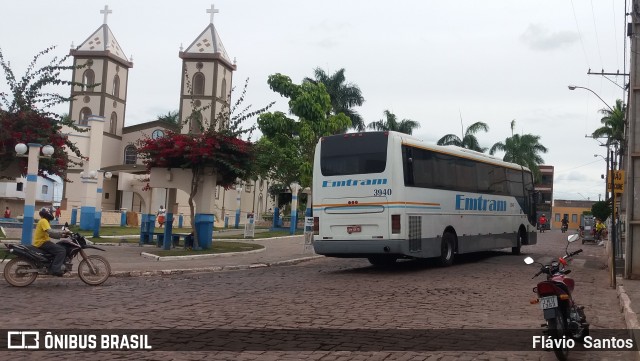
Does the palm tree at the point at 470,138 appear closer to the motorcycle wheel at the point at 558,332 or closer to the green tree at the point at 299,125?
the green tree at the point at 299,125

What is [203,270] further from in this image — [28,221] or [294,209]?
[294,209]

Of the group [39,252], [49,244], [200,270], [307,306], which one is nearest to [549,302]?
[307,306]

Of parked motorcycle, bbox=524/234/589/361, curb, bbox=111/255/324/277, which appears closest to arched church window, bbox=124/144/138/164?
curb, bbox=111/255/324/277

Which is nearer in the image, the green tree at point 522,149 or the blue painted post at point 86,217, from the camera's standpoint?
the blue painted post at point 86,217

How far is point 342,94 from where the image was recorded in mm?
49938

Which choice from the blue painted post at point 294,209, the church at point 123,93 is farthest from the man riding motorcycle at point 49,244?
the church at point 123,93

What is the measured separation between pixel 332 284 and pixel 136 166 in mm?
45567

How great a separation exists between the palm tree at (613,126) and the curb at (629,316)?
34.5m

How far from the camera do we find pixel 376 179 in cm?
1592

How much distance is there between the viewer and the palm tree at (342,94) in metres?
49.8

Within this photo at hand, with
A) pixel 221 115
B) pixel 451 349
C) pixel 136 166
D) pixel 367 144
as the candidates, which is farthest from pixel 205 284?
pixel 136 166

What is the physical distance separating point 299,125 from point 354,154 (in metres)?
25.6

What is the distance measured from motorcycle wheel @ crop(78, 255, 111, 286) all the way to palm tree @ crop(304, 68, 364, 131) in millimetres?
37135

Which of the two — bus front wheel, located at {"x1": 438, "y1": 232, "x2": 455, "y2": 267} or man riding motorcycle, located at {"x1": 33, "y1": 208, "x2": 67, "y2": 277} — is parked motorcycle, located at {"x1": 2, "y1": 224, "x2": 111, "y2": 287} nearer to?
man riding motorcycle, located at {"x1": 33, "y1": 208, "x2": 67, "y2": 277}
